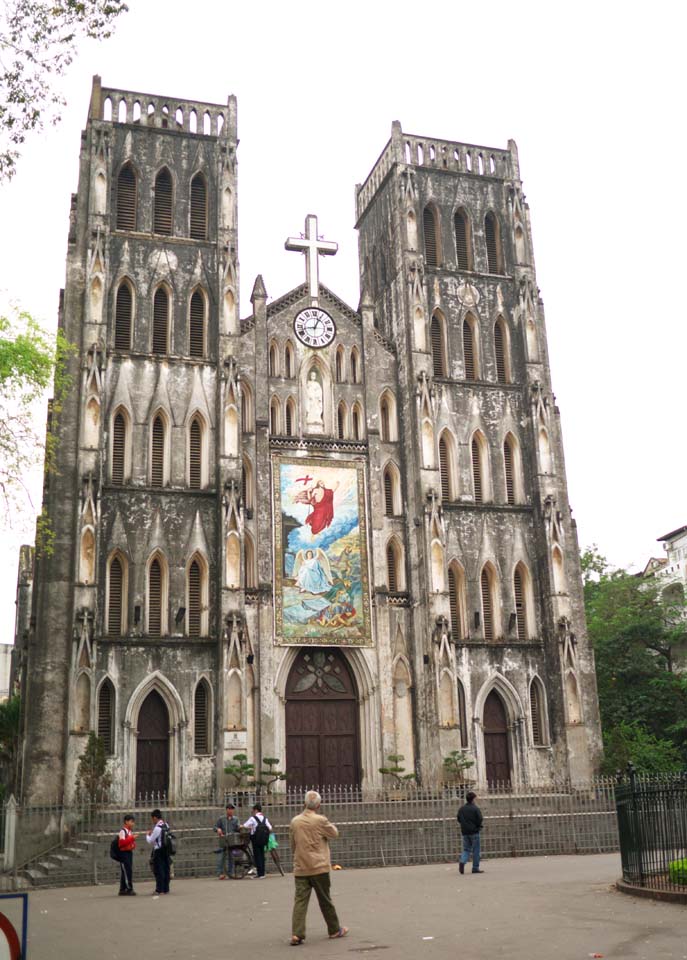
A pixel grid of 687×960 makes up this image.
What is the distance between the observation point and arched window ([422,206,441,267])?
36688 millimetres

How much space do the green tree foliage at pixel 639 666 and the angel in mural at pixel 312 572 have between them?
11908mm

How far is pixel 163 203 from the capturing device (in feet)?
114

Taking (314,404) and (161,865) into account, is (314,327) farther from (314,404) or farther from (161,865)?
(161,865)

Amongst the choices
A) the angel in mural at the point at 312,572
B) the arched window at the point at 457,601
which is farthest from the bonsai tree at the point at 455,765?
the angel in mural at the point at 312,572

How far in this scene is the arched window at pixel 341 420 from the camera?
34062 millimetres

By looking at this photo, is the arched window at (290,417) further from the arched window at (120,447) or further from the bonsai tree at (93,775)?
the bonsai tree at (93,775)

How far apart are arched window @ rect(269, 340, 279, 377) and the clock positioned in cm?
91

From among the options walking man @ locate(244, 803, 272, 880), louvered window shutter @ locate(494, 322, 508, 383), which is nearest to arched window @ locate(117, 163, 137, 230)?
louvered window shutter @ locate(494, 322, 508, 383)

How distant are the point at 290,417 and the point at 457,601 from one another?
25.2 ft

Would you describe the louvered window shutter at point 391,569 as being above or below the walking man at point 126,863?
above

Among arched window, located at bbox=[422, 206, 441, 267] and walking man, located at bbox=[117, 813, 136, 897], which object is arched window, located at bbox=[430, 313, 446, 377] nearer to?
arched window, located at bbox=[422, 206, 441, 267]

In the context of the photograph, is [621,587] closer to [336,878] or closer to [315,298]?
[315,298]

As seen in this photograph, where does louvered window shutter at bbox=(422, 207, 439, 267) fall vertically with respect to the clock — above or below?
above

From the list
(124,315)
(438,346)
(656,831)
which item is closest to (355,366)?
(438,346)
